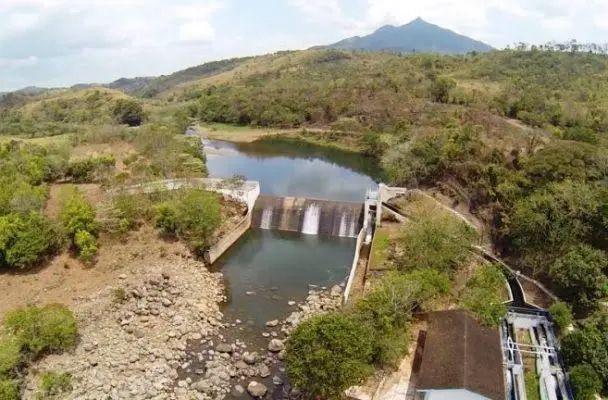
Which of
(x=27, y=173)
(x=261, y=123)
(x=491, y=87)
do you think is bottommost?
(x=27, y=173)

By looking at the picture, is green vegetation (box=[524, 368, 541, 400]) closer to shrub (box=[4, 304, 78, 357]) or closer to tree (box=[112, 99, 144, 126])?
shrub (box=[4, 304, 78, 357])

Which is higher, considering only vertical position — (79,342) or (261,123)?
(261,123)

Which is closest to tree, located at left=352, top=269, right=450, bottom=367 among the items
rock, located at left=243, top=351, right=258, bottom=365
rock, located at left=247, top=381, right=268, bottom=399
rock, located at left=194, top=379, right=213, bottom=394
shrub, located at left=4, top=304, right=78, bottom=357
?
rock, located at left=247, top=381, right=268, bottom=399

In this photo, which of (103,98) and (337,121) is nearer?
(337,121)

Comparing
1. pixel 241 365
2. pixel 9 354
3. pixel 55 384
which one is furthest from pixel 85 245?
pixel 241 365

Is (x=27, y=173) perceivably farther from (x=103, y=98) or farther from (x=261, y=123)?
(x=103, y=98)

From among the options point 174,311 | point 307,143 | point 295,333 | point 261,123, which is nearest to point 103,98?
point 261,123

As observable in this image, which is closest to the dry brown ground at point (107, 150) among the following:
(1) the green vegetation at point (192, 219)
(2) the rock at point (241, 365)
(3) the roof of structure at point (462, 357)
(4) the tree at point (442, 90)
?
(1) the green vegetation at point (192, 219)
